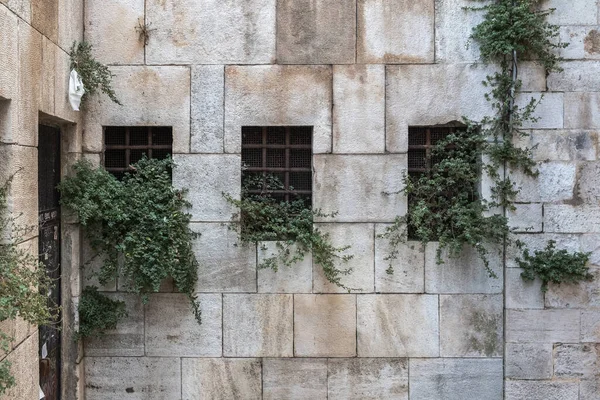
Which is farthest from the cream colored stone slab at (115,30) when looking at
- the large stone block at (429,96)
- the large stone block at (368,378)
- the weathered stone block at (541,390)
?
the weathered stone block at (541,390)

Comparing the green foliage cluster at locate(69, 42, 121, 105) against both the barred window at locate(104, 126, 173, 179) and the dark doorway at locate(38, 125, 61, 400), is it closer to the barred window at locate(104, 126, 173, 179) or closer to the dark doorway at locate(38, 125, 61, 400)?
the barred window at locate(104, 126, 173, 179)

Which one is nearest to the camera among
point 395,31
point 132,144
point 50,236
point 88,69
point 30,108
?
point 30,108

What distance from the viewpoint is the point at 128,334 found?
17.6ft

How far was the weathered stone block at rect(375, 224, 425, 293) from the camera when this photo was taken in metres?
5.33

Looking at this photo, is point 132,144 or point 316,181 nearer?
point 316,181

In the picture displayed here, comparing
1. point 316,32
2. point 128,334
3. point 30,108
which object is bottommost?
point 128,334

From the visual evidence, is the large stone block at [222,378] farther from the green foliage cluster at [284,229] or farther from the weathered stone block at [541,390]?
the weathered stone block at [541,390]

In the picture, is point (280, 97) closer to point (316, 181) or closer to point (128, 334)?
point (316, 181)

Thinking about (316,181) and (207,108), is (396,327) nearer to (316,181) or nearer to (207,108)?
(316,181)

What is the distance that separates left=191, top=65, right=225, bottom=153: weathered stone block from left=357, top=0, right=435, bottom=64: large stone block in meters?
1.38

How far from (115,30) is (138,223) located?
6.15 ft

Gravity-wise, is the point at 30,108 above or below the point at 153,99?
below

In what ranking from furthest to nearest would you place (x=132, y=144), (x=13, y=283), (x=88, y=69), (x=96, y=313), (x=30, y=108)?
(x=132, y=144), (x=96, y=313), (x=88, y=69), (x=30, y=108), (x=13, y=283)

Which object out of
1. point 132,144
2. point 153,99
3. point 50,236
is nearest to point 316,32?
point 153,99
